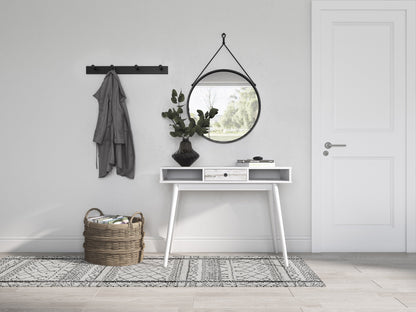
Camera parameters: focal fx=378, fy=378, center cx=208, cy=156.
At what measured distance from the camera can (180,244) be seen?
333 cm

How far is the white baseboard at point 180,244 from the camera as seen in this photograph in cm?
331

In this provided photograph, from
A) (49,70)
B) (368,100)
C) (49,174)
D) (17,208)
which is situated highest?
(49,70)

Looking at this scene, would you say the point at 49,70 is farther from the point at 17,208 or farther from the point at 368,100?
the point at 368,100

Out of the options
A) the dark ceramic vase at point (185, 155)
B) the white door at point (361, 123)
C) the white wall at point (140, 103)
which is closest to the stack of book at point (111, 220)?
the white wall at point (140, 103)

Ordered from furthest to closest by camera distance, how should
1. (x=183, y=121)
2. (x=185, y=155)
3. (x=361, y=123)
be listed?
(x=361, y=123)
(x=183, y=121)
(x=185, y=155)

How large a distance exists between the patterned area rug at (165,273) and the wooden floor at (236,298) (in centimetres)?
9

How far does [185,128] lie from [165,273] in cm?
116

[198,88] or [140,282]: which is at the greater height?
[198,88]

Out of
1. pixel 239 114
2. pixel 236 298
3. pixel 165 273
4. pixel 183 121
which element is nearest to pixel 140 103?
pixel 183 121

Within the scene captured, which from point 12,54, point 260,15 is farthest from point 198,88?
point 12,54

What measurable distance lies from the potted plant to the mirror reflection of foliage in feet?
0.51

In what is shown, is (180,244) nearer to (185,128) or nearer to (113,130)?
(185,128)

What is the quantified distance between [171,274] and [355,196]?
1.79 m

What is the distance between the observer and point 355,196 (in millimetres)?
3363
